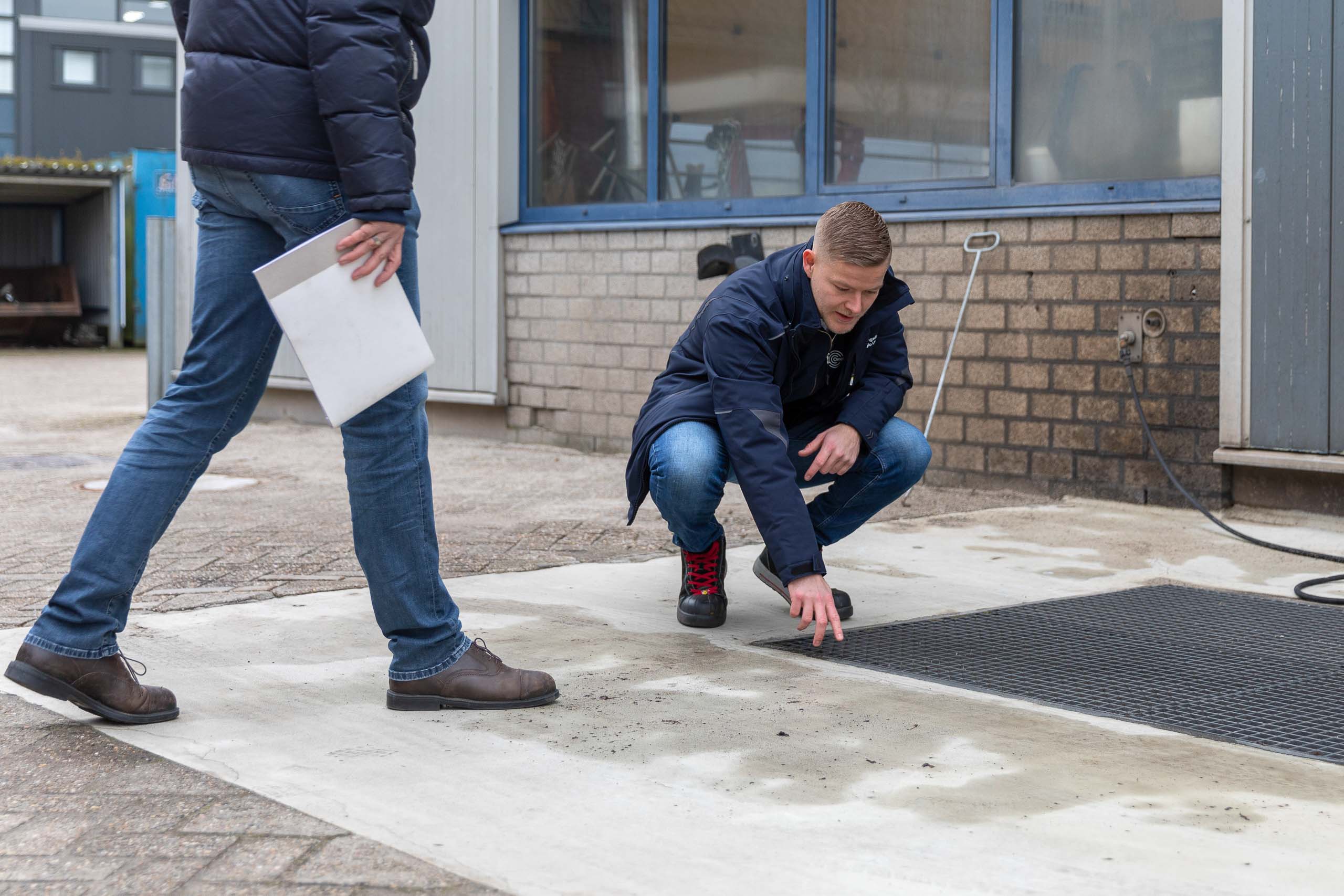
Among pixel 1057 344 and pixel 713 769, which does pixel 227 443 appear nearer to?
pixel 713 769

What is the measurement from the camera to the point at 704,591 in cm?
379

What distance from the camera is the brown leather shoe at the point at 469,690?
2.92 m

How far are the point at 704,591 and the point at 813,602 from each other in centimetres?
89

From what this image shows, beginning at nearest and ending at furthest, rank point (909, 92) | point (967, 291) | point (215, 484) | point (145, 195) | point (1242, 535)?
point (1242, 535), point (967, 291), point (215, 484), point (909, 92), point (145, 195)

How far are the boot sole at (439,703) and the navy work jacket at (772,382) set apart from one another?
0.62 meters

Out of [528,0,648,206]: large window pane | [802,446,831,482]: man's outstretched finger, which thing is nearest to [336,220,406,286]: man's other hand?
[802,446,831,482]: man's outstretched finger

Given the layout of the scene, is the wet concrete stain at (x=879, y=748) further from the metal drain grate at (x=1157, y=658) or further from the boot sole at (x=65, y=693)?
the boot sole at (x=65, y=693)

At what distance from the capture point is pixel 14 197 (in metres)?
25.8

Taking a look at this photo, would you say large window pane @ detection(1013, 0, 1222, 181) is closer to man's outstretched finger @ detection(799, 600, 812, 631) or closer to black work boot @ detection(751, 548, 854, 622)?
black work boot @ detection(751, 548, 854, 622)

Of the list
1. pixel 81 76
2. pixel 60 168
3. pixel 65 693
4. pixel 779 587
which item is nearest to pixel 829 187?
pixel 779 587

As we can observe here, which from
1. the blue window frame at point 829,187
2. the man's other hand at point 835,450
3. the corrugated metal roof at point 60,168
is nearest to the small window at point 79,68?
the corrugated metal roof at point 60,168

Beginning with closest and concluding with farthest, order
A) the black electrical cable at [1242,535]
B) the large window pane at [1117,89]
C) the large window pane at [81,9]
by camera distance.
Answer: the black electrical cable at [1242,535], the large window pane at [1117,89], the large window pane at [81,9]

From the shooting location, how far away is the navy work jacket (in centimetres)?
315

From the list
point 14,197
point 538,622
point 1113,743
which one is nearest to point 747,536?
point 538,622
